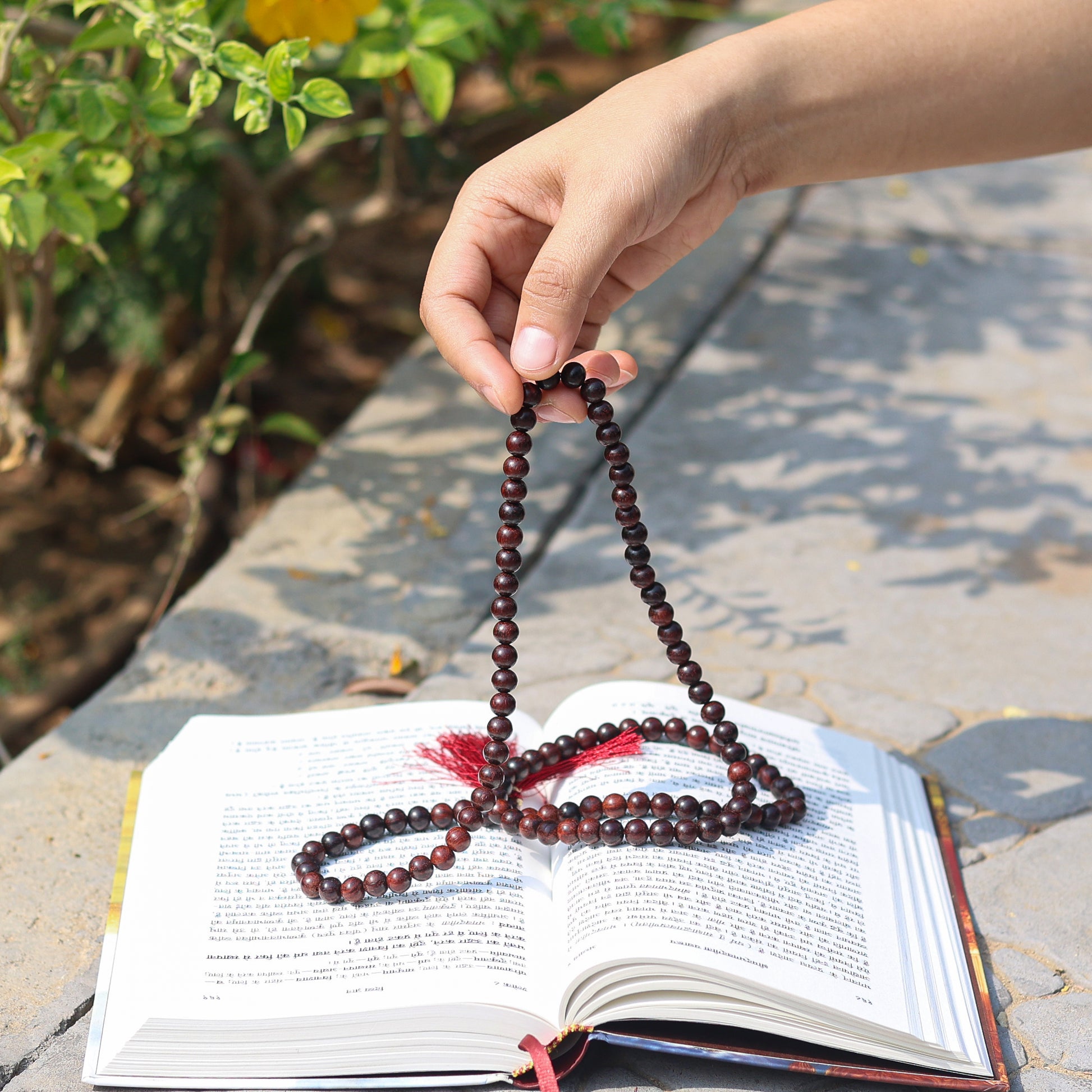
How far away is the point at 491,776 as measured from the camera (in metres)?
1.47

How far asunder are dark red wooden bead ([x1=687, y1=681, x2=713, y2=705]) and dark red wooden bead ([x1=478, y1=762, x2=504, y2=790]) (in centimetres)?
28

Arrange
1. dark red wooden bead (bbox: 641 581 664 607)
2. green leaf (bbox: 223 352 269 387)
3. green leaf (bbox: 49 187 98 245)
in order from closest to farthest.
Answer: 1. dark red wooden bead (bbox: 641 581 664 607)
2. green leaf (bbox: 49 187 98 245)
3. green leaf (bbox: 223 352 269 387)

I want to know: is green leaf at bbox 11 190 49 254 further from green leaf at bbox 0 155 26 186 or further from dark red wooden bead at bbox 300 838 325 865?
dark red wooden bead at bbox 300 838 325 865

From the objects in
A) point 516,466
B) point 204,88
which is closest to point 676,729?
point 516,466

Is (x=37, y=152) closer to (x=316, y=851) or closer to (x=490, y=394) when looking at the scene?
(x=490, y=394)

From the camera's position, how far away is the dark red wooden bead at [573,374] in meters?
1.43

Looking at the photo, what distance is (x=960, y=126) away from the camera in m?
1.70

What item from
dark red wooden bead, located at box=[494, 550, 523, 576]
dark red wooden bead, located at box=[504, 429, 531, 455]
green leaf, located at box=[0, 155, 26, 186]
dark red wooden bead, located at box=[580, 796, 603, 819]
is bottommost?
dark red wooden bead, located at box=[580, 796, 603, 819]

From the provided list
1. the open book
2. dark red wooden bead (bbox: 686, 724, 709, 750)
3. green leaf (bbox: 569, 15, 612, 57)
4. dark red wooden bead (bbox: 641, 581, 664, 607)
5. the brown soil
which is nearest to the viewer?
the open book

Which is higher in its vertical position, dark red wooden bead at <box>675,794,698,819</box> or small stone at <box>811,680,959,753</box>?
dark red wooden bead at <box>675,794,698,819</box>

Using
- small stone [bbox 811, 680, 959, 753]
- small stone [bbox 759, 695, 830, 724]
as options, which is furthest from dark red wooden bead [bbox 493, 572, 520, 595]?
small stone [bbox 811, 680, 959, 753]

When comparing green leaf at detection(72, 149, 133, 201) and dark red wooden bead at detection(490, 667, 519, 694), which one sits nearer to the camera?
dark red wooden bead at detection(490, 667, 519, 694)

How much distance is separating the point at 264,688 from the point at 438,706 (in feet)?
1.25

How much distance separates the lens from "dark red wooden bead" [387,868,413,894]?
4.56ft
